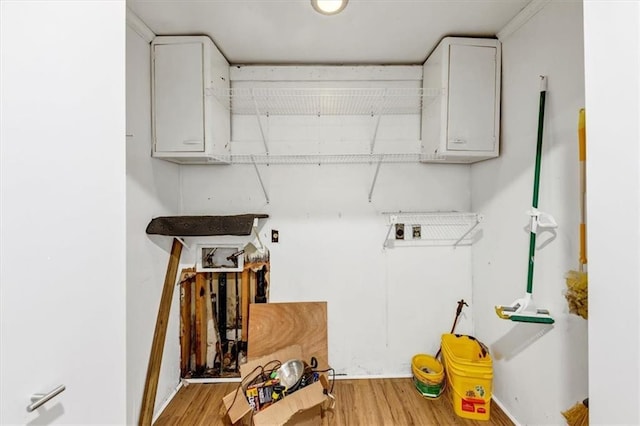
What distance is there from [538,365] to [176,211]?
2.53 m

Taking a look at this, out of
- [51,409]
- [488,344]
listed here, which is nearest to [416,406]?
[488,344]

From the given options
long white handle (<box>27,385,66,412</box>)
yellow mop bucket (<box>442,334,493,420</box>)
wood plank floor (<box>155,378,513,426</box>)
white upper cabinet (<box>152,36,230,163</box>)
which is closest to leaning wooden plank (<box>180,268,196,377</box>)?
wood plank floor (<box>155,378,513,426</box>)

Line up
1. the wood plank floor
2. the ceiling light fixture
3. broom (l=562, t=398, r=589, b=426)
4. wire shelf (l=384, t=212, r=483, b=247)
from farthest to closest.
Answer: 1. wire shelf (l=384, t=212, r=483, b=247)
2. the wood plank floor
3. the ceiling light fixture
4. broom (l=562, t=398, r=589, b=426)

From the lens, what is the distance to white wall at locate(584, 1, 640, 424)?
1.87 feet

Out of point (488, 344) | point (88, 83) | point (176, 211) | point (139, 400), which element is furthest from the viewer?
point (176, 211)

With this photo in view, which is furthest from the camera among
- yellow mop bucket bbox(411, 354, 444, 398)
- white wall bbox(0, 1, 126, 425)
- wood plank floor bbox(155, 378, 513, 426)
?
yellow mop bucket bbox(411, 354, 444, 398)

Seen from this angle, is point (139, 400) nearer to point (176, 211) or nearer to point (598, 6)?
point (176, 211)

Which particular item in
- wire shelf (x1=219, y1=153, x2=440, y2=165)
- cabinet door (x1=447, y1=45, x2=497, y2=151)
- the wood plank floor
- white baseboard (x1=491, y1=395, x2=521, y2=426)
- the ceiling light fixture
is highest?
the ceiling light fixture

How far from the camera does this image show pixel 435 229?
7.02ft

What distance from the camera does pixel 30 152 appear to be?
57 cm

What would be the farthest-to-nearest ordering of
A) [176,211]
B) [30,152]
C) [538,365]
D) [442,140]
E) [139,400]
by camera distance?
[176,211] < [442,140] < [139,400] < [538,365] < [30,152]

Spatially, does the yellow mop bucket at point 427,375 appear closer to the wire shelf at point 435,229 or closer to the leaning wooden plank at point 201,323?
the wire shelf at point 435,229

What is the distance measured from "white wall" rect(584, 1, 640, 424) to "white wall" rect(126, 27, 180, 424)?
196cm

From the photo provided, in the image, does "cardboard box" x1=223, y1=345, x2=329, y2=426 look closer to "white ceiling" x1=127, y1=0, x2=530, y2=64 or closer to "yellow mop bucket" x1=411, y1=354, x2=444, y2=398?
"yellow mop bucket" x1=411, y1=354, x2=444, y2=398
